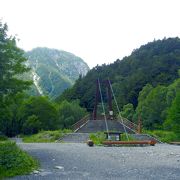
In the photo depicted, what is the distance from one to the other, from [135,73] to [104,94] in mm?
10876

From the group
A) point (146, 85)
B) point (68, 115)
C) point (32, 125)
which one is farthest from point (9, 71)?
point (146, 85)

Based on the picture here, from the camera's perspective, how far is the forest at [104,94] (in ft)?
55.7

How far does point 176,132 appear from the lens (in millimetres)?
36031

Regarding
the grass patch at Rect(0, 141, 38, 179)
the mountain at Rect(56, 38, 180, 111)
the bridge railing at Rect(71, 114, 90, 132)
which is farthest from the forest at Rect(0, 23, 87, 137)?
the mountain at Rect(56, 38, 180, 111)

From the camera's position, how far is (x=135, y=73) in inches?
3752

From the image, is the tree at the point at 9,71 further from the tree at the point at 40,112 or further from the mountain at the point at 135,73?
the mountain at the point at 135,73

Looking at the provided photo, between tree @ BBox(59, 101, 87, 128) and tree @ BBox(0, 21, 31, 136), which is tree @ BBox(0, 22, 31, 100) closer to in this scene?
tree @ BBox(0, 21, 31, 136)

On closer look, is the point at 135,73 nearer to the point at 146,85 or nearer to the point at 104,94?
the point at 104,94

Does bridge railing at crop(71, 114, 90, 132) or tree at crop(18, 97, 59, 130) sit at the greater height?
tree at crop(18, 97, 59, 130)

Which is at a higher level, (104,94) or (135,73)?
(135,73)

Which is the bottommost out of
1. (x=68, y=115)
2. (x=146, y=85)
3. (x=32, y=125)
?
(x=32, y=125)

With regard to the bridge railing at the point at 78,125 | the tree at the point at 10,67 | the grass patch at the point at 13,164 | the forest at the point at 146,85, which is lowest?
the grass patch at the point at 13,164

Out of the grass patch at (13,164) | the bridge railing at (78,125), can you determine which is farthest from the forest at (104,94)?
the bridge railing at (78,125)

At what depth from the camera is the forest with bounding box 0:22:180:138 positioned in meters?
17.0
